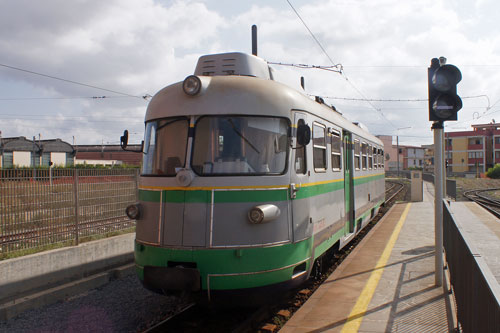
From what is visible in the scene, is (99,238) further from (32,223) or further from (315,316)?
(315,316)

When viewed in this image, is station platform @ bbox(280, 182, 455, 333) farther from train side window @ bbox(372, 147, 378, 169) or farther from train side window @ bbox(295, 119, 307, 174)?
train side window @ bbox(372, 147, 378, 169)

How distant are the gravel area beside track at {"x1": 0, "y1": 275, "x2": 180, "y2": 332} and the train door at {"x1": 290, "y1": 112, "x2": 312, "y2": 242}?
2.31 meters

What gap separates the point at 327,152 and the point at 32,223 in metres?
5.21

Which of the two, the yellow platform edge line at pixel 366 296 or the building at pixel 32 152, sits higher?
the building at pixel 32 152

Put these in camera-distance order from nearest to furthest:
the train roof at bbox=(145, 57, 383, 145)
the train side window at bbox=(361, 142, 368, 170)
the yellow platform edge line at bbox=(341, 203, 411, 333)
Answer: the yellow platform edge line at bbox=(341, 203, 411, 333) < the train roof at bbox=(145, 57, 383, 145) < the train side window at bbox=(361, 142, 368, 170)

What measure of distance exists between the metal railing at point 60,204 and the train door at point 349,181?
476 centimetres

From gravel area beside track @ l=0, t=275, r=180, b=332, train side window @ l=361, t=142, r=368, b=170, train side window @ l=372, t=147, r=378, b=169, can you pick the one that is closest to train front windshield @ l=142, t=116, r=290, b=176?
gravel area beside track @ l=0, t=275, r=180, b=332

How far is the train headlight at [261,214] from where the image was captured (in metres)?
5.22

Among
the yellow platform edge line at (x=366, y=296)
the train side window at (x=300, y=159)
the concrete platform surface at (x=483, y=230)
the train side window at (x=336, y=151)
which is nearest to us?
the yellow platform edge line at (x=366, y=296)

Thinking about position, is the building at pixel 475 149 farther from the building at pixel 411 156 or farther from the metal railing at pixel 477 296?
the metal railing at pixel 477 296

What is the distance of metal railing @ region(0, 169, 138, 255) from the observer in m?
7.14

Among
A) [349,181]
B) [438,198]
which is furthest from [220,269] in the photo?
[349,181]

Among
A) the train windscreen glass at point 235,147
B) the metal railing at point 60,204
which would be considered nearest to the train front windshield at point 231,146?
the train windscreen glass at point 235,147

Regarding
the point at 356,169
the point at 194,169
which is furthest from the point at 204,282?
the point at 356,169
